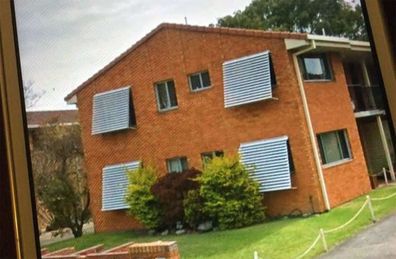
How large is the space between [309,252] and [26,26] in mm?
909

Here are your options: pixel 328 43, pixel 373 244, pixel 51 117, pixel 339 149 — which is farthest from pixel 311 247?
pixel 51 117

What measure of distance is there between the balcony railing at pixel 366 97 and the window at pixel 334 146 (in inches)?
2.8

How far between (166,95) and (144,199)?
0.28 metres

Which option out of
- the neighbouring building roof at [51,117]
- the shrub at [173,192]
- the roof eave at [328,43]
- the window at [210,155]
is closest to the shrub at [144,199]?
the shrub at [173,192]

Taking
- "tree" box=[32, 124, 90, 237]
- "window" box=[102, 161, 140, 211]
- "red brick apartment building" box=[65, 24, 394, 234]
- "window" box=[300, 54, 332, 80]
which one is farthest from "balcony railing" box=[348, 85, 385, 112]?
"tree" box=[32, 124, 90, 237]

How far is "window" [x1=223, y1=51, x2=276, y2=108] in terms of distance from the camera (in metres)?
1.06

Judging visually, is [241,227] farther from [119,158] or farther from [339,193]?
[119,158]

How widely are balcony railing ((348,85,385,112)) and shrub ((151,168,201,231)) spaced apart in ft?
1.33

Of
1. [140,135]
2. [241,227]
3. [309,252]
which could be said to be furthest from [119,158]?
[309,252]

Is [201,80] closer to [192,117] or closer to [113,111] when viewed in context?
[192,117]

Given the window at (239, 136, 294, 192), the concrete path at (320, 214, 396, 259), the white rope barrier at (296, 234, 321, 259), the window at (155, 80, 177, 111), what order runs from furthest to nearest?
the window at (155, 80, 177, 111) < the window at (239, 136, 294, 192) < the white rope barrier at (296, 234, 321, 259) < the concrete path at (320, 214, 396, 259)

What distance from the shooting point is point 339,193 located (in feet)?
3.24

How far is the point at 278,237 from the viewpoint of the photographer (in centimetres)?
98

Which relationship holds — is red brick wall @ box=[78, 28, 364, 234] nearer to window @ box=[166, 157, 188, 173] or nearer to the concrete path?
window @ box=[166, 157, 188, 173]
